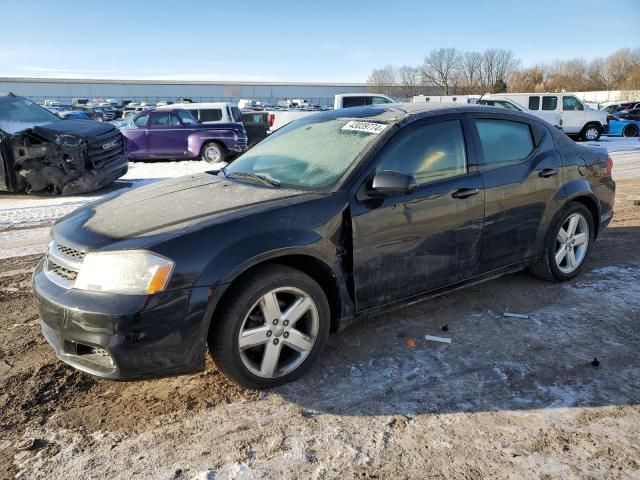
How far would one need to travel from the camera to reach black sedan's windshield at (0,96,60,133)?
9397 millimetres

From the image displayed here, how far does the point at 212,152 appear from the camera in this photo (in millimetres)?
15141

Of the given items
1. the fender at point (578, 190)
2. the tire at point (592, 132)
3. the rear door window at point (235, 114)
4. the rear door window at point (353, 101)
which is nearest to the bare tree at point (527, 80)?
the tire at point (592, 132)

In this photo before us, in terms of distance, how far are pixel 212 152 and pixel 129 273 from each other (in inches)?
512

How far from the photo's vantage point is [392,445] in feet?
8.39

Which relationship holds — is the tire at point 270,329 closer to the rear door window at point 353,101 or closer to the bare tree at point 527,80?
the rear door window at point 353,101

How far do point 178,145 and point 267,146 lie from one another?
11.7 metres

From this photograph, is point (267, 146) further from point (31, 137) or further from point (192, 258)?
point (31, 137)

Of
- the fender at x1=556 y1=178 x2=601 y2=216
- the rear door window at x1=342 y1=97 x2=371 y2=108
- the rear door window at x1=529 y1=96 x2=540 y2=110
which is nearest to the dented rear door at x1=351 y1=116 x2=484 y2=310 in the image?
the fender at x1=556 y1=178 x2=601 y2=216

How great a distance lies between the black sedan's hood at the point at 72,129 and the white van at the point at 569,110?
15352 mm

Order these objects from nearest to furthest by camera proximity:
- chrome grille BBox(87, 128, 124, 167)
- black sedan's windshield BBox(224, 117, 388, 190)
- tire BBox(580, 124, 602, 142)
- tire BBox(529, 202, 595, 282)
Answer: black sedan's windshield BBox(224, 117, 388, 190) → tire BBox(529, 202, 595, 282) → chrome grille BBox(87, 128, 124, 167) → tire BBox(580, 124, 602, 142)

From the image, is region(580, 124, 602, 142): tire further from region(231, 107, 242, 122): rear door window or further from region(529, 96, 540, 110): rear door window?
region(231, 107, 242, 122): rear door window

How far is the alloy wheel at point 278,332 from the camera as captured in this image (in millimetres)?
2924

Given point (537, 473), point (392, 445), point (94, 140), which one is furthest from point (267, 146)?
point (94, 140)

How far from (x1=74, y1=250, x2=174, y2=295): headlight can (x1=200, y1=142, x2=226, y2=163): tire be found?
1282 cm
